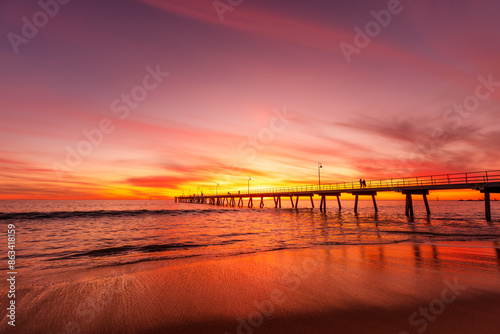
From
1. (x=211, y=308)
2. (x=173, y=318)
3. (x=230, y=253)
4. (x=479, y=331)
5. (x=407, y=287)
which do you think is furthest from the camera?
(x=230, y=253)

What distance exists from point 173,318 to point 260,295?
A: 5.13ft

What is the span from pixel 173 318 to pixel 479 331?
3.92 metres

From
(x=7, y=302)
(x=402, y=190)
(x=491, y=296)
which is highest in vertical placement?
(x=402, y=190)

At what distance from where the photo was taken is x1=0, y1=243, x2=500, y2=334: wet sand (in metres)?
3.23

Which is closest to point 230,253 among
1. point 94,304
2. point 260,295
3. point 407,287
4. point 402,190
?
point 260,295

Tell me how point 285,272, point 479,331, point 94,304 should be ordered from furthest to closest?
point 285,272
point 94,304
point 479,331

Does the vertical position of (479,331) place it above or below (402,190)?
below

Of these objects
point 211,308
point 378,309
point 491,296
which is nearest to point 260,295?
point 211,308

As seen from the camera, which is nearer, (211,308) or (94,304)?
(211,308)

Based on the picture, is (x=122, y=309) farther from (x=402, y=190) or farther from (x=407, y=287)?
(x=402, y=190)

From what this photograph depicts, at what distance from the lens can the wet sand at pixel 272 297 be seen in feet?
10.6

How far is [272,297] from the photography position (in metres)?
4.20

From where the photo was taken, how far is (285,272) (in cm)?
581

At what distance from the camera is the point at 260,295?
14.3 ft
